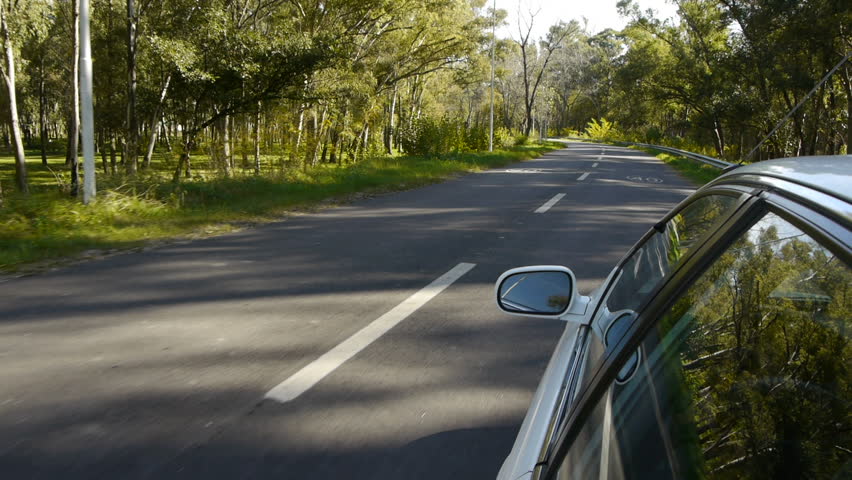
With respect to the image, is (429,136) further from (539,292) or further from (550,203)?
(539,292)

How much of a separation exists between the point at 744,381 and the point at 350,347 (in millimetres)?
3510

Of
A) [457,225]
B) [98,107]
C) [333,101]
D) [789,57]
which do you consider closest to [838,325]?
[457,225]

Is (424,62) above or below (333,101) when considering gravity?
above

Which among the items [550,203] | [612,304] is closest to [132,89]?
[550,203]

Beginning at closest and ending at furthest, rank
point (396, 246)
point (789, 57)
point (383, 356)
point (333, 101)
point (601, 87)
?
point (383, 356) → point (396, 246) → point (333, 101) → point (789, 57) → point (601, 87)

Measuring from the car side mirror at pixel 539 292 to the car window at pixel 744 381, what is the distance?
0.70 meters

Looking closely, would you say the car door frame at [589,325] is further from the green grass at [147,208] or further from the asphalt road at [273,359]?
the green grass at [147,208]

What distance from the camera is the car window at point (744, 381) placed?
98 centimetres

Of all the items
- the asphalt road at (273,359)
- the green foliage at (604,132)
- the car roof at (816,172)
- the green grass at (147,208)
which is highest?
the green foliage at (604,132)

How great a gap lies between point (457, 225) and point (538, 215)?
1797 mm

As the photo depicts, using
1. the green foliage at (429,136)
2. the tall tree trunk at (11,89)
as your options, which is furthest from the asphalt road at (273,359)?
the tall tree trunk at (11,89)

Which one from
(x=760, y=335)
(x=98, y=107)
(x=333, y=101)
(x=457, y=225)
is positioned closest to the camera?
(x=760, y=335)

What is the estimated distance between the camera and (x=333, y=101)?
73.8 feet

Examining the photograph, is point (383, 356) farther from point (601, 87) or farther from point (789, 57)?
point (601, 87)
